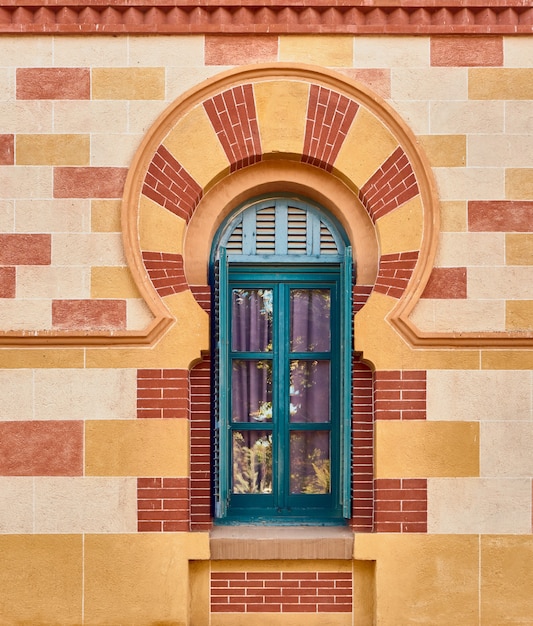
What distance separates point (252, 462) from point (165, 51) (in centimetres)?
347

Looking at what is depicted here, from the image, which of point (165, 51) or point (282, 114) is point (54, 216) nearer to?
point (165, 51)

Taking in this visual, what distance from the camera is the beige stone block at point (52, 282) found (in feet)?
21.3

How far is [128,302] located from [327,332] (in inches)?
67.0

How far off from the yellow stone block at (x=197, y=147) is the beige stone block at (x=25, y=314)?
157cm

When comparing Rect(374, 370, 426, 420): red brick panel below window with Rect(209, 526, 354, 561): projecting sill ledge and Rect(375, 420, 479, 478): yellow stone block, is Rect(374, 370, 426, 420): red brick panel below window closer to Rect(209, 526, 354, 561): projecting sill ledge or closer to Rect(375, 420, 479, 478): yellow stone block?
Rect(375, 420, 479, 478): yellow stone block

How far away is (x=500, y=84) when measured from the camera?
6590mm

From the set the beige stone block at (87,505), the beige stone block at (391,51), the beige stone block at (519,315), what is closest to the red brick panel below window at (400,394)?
the beige stone block at (519,315)

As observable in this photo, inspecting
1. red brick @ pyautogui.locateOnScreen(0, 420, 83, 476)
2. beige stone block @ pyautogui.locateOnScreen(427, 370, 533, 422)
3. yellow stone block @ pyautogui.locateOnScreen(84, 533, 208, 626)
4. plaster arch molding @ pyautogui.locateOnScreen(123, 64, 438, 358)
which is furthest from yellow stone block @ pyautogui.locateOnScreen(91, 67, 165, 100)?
yellow stone block @ pyautogui.locateOnScreen(84, 533, 208, 626)

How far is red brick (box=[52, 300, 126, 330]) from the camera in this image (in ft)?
21.2

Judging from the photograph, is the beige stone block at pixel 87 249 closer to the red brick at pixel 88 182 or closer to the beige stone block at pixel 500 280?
the red brick at pixel 88 182

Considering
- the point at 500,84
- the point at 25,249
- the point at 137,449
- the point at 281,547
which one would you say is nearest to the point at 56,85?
the point at 25,249

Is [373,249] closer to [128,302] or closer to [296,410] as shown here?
[296,410]

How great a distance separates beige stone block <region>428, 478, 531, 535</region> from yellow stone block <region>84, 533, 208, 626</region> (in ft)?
6.07

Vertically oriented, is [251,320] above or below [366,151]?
below
